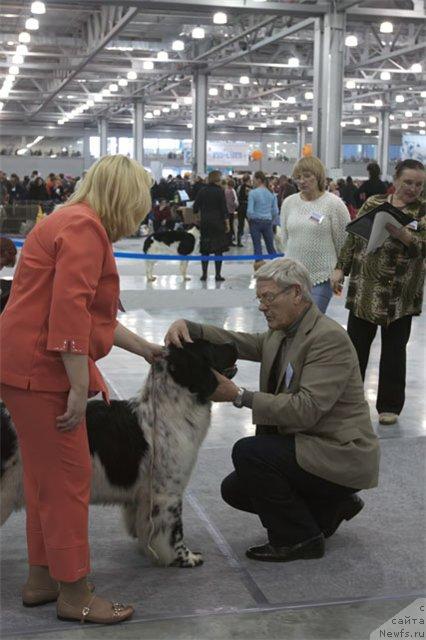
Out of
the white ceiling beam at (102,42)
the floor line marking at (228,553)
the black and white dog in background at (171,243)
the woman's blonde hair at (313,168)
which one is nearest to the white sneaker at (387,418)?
the woman's blonde hair at (313,168)

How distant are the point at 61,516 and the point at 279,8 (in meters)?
14.0

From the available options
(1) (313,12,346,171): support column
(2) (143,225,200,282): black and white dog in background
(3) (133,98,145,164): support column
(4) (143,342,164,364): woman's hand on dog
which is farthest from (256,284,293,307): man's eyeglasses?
(3) (133,98,145,164): support column

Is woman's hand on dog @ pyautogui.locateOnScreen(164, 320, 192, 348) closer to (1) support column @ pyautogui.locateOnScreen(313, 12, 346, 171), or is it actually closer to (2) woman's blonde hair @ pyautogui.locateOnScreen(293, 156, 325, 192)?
(2) woman's blonde hair @ pyautogui.locateOnScreen(293, 156, 325, 192)

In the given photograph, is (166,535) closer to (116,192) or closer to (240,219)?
(116,192)

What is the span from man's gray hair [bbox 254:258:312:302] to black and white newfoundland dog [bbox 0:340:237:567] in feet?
1.04

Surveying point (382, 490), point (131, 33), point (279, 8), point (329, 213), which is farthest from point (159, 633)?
point (131, 33)

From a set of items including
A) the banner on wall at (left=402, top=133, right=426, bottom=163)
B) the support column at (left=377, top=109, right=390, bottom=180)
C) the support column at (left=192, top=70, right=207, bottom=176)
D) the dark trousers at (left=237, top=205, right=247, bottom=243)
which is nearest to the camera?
the dark trousers at (left=237, top=205, right=247, bottom=243)

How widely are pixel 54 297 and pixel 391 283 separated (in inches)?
123

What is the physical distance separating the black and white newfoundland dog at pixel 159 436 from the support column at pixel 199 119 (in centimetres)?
2355

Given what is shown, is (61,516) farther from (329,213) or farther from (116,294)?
(329,213)

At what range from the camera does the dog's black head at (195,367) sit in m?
3.20

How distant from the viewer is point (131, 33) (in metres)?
24.2

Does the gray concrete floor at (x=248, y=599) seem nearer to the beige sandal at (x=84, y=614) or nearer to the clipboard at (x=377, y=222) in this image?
the beige sandal at (x=84, y=614)

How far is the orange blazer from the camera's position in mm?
2490
